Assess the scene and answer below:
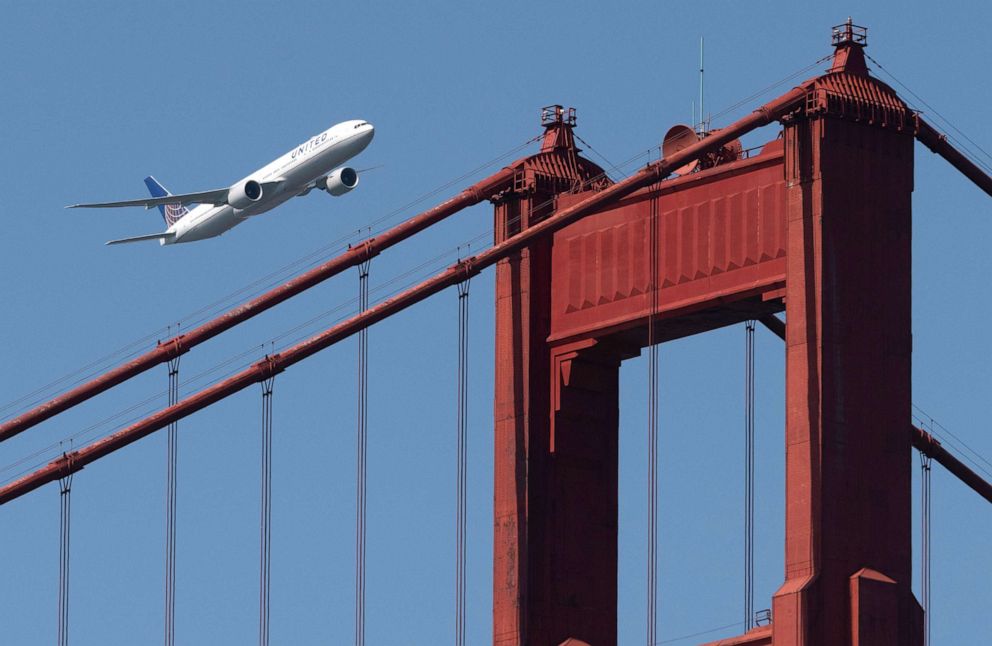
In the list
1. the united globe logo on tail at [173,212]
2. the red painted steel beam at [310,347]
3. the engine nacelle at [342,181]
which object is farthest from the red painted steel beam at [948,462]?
the united globe logo on tail at [173,212]

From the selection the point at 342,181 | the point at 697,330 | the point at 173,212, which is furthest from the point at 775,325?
the point at 173,212

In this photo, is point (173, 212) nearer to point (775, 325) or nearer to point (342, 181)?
point (342, 181)

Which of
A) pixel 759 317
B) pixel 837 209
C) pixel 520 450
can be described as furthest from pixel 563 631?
pixel 837 209

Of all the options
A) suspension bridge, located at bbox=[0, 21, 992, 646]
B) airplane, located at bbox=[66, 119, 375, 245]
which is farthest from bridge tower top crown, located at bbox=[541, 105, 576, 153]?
airplane, located at bbox=[66, 119, 375, 245]

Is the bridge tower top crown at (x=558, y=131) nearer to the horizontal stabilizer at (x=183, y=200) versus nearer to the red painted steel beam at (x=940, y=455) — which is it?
the red painted steel beam at (x=940, y=455)

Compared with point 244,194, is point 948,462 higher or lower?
lower

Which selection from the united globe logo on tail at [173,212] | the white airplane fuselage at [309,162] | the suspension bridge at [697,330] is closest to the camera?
the suspension bridge at [697,330]
